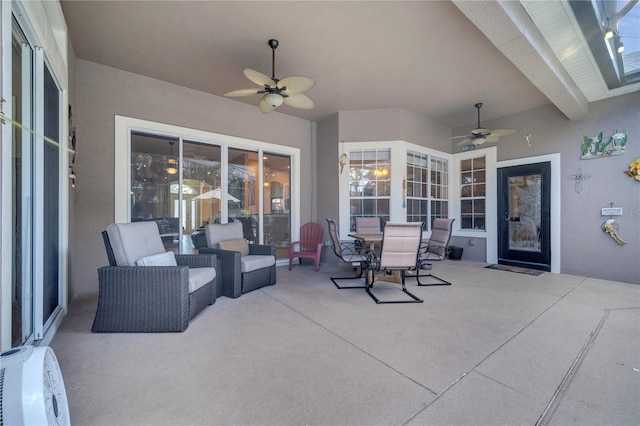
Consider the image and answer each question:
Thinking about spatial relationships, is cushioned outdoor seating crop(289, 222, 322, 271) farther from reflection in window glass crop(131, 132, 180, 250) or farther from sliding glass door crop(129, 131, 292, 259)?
reflection in window glass crop(131, 132, 180, 250)

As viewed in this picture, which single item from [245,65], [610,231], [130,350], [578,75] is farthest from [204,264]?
[610,231]

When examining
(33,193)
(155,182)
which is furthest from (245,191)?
(33,193)

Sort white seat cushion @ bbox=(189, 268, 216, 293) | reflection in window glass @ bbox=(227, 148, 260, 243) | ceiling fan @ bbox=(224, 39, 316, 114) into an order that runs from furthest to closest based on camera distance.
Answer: reflection in window glass @ bbox=(227, 148, 260, 243) < ceiling fan @ bbox=(224, 39, 316, 114) < white seat cushion @ bbox=(189, 268, 216, 293)

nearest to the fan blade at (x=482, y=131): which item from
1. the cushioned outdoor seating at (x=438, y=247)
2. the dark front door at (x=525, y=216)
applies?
the dark front door at (x=525, y=216)

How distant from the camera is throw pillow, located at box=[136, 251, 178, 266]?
2612mm

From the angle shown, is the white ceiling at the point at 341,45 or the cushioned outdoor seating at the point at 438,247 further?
the cushioned outdoor seating at the point at 438,247

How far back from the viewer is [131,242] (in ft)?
8.75

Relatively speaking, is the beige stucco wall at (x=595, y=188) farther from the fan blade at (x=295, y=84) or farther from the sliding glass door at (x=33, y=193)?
the sliding glass door at (x=33, y=193)

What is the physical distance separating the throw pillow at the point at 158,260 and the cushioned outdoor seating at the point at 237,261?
0.64 meters

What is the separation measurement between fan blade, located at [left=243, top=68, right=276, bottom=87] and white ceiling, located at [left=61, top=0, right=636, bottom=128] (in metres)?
0.59

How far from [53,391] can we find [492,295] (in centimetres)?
412

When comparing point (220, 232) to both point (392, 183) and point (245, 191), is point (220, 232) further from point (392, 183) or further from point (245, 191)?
point (392, 183)

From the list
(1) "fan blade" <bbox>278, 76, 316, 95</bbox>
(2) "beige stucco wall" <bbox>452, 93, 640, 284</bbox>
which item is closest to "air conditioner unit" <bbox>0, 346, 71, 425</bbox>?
(1) "fan blade" <bbox>278, 76, 316, 95</bbox>

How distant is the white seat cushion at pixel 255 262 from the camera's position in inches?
140
